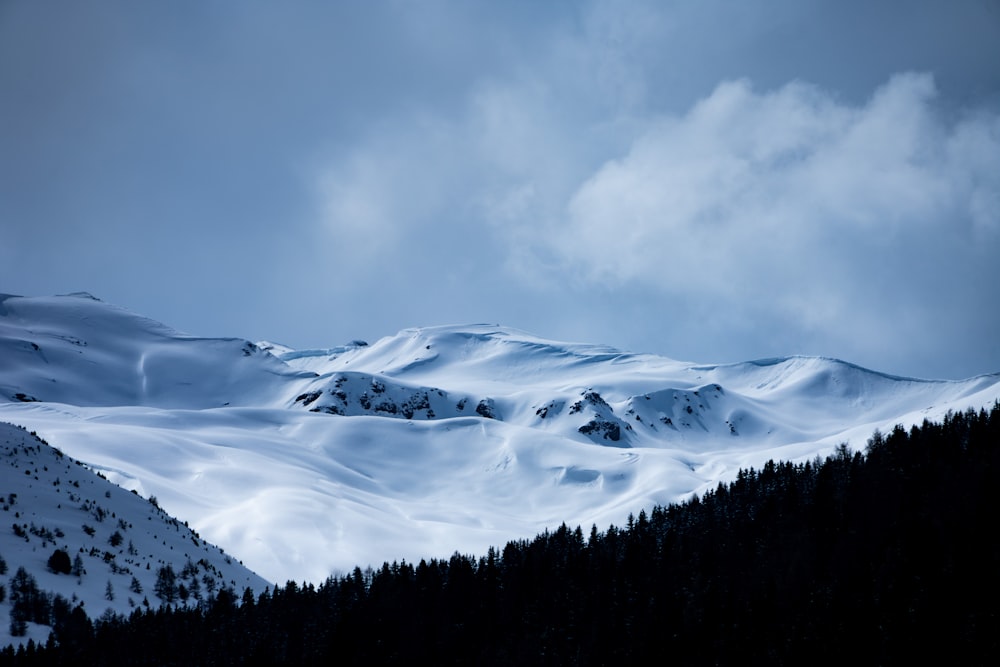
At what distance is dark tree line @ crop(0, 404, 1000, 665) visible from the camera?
208ft

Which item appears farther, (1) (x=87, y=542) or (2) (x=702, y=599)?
(1) (x=87, y=542)

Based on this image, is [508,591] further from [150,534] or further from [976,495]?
[976,495]

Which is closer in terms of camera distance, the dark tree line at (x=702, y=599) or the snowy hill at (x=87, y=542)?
the dark tree line at (x=702, y=599)

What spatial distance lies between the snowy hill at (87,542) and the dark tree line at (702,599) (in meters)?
4.68

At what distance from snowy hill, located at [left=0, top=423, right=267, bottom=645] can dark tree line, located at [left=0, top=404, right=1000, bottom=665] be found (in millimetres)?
4676

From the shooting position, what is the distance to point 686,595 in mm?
74125

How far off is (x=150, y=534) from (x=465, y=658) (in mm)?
36524

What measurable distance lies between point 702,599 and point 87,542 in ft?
184

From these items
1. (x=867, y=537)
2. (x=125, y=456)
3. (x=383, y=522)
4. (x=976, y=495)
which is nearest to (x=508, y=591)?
(x=867, y=537)

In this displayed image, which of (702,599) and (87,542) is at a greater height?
(87,542)

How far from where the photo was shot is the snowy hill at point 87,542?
2662 inches

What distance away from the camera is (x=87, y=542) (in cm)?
7562

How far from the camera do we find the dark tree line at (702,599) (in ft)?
208

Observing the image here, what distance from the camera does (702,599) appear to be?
7238 centimetres
